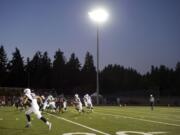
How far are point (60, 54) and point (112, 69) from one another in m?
43.2

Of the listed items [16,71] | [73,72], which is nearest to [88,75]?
[73,72]

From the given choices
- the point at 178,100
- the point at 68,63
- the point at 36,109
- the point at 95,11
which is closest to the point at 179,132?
the point at 36,109

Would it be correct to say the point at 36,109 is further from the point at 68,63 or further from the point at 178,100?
the point at 68,63

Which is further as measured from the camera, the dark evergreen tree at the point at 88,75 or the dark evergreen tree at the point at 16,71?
the dark evergreen tree at the point at 88,75

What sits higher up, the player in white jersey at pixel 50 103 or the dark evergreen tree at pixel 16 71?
the dark evergreen tree at pixel 16 71

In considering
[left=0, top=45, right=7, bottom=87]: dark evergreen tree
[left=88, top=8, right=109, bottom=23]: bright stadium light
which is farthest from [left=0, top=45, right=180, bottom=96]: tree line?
[left=88, top=8, right=109, bottom=23]: bright stadium light

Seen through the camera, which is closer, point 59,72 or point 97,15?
point 97,15

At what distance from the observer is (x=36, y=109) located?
62.4 ft

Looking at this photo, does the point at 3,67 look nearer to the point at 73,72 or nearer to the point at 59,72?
the point at 59,72

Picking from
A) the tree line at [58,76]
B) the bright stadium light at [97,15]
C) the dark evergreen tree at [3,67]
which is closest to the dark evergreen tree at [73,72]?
the tree line at [58,76]

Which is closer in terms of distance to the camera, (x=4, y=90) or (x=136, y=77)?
(x=4, y=90)

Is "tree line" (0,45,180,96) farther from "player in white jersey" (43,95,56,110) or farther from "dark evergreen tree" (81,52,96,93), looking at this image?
"player in white jersey" (43,95,56,110)

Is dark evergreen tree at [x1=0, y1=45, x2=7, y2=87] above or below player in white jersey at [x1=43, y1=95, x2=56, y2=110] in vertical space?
above

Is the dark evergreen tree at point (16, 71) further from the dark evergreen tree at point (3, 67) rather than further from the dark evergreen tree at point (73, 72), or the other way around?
the dark evergreen tree at point (73, 72)
